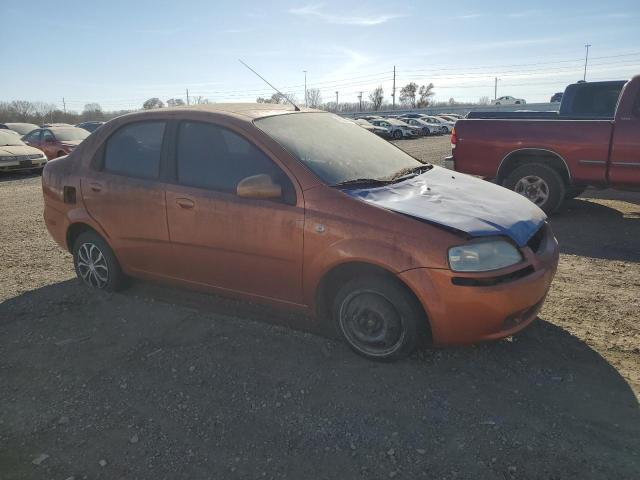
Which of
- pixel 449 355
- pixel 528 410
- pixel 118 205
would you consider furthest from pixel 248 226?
pixel 528 410

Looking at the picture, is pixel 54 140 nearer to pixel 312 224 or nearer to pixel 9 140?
pixel 9 140

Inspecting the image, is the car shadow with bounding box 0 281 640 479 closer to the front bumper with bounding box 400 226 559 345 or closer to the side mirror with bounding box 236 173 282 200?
the front bumper with bounding box 400 226 559 345

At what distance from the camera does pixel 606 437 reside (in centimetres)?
248

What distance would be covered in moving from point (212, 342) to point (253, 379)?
0.62 metres

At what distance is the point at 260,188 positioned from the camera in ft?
10.7

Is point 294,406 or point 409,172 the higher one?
point 409,172

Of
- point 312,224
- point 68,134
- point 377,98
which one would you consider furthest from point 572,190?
point 377,98

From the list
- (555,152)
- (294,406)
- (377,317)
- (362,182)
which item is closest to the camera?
(294,406)

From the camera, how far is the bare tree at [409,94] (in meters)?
96.8

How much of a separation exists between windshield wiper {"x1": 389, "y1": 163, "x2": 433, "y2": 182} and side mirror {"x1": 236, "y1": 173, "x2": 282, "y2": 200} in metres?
0.91

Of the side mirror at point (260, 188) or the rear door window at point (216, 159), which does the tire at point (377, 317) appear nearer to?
the side mirror at point (260, 188)

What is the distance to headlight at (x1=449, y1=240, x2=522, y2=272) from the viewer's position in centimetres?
284

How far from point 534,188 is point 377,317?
518cm

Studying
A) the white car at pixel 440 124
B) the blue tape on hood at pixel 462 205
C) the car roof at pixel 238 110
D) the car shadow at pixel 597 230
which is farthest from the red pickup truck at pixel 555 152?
the white car at pixel 440 124
